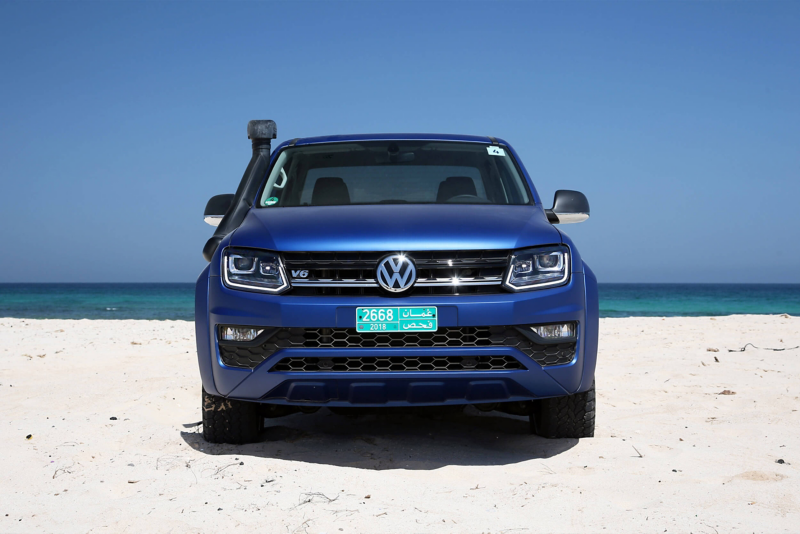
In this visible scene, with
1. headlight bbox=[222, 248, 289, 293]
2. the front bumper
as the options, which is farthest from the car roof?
the front bumper

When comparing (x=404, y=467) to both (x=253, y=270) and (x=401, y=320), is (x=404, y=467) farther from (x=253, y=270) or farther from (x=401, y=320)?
(x=253, y=270)

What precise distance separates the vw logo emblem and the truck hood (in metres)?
0.06

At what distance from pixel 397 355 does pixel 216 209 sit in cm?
194

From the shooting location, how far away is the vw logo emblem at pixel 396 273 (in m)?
3.29

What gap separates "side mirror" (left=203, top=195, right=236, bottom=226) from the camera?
455 cm

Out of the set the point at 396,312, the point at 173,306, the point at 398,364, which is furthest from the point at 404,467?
the point at 173,306

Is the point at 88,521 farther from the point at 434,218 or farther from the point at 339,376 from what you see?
the point at 434,218

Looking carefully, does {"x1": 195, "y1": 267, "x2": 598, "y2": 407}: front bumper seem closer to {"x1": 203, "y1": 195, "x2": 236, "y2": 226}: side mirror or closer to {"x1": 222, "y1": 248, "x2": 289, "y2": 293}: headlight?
{"x1": 222, "y1": 248, "x2": 289, "y2": 293}: headlight

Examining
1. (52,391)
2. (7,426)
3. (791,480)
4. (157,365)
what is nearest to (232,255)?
(7,426)

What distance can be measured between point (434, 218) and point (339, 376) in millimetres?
968

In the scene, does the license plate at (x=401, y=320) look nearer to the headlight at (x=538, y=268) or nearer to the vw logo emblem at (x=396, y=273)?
the vw logo emblem at (x=396, y=273)

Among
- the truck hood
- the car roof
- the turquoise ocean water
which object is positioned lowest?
the turquoise ocean water

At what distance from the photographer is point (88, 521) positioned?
8.89 feet

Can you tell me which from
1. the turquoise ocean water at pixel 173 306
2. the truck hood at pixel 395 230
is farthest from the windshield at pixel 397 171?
the turquoise ocean water at pixel 173 306
